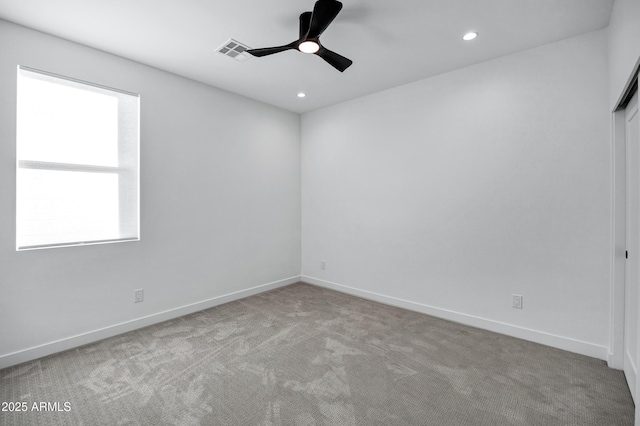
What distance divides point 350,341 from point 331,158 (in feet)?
8.66

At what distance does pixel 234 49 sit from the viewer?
9.06 ft

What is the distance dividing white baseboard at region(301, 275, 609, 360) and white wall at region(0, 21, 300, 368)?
154 cm

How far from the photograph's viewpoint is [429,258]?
3461 mm

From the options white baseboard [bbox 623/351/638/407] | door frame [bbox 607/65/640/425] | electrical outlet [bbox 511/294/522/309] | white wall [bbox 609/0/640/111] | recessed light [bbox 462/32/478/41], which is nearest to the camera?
white wall [bbox 609/0/640/111]

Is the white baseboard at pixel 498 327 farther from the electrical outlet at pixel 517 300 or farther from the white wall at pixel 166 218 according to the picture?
the white wall at pixel 166 218

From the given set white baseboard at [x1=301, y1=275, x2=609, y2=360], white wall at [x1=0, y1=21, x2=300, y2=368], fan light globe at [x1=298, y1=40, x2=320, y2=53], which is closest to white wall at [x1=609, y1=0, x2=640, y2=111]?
fan light globe at [x1=298, y1=40, x2=320, y2=53]

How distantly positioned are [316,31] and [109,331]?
327 centimetres

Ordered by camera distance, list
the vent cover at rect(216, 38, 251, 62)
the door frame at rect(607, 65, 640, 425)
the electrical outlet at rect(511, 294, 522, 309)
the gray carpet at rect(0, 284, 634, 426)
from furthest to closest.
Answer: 1. the electrical outlet at rect(511, 294, 522, 309)
2. the vent cover at rect(216, 38, 251, 62)
3. the door frame at rect(607, 65, 640, 425)
4. the gray carpet at rect(0, 284, 634, 426)

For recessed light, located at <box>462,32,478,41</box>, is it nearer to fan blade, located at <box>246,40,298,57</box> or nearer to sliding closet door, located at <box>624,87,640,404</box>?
sliding closet door, located at <box>624,87,640,404</box>

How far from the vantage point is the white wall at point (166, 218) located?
240 cm

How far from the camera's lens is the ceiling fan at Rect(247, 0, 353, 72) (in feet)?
6.20

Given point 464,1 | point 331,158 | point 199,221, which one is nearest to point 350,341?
point 199,221

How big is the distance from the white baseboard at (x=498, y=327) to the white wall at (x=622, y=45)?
2.00 metres

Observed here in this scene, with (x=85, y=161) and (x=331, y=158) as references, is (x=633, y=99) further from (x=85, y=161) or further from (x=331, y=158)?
(x=85, y=161)
